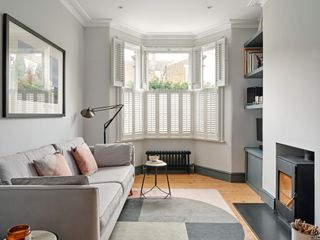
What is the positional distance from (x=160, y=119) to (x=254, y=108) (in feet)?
6.47

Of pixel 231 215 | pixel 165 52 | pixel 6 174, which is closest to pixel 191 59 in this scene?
pixel 165 52

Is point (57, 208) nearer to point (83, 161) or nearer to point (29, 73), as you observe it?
point (83, 161)

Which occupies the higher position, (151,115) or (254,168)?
(151,115)

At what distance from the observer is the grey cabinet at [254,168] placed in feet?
13.8

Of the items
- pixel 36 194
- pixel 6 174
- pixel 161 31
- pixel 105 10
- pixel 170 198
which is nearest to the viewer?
pixel 36 194

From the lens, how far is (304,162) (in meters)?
2.80

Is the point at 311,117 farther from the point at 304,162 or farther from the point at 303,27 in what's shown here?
the point at 303,27

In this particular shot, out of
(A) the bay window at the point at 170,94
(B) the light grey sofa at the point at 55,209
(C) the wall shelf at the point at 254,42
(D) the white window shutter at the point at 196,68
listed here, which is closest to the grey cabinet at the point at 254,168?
(A) the bay window at the point at 170,94

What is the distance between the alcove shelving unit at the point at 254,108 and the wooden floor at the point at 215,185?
0.54ft

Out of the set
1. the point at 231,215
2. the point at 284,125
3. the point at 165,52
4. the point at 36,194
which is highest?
the point at 165,52

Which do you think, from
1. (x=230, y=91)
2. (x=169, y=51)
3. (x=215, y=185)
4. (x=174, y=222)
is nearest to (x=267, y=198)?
(x=215, y=185)

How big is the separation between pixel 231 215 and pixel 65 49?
130 inches

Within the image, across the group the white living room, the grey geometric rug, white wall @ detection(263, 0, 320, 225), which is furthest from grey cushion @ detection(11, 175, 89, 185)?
white wall @ detection(263, 0, 320, 225)

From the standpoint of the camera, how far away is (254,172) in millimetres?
4465
